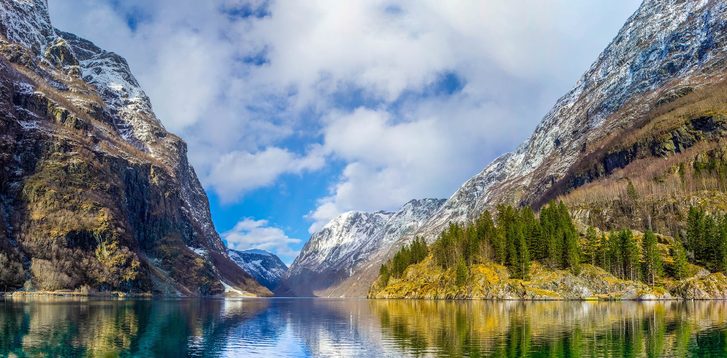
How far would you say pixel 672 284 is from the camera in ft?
526

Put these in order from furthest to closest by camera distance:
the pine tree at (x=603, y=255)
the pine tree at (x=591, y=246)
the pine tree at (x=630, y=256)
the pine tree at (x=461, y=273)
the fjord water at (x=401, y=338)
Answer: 1. the pine tree at (x=461, y=273)
2. the pine tree at (x=591, y=246)
3. the pine tree at (x=603, y=255)
4. the pine tree at (x=630, y=256)
5. the fjord water at (x=401, y=338)

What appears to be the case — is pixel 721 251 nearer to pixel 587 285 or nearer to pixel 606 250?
pixel 606 250

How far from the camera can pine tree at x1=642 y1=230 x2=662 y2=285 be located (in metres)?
163

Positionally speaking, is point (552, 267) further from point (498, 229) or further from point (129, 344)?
point (129, 344)

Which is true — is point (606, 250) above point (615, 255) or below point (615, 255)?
above

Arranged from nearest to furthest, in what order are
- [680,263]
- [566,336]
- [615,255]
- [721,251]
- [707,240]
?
[566,336]
[680,263]
[721,251]
[707,240]
[615,255]

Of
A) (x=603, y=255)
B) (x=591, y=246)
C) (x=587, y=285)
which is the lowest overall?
(x=587, y=285)

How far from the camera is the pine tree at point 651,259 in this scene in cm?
16300

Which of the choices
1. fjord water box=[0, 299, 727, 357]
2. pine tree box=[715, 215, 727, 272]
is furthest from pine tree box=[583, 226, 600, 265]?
fjord water box=[0, 299, 727, 357]

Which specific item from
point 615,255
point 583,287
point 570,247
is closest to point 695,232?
point 615,255

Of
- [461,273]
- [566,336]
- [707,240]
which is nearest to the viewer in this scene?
[566,336]

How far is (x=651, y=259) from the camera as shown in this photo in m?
164

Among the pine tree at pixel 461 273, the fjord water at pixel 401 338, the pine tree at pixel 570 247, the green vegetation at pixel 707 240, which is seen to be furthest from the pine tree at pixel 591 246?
the fjord water at pixel 401 338

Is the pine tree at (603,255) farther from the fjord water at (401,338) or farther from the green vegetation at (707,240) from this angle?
the fjord water at (401,338)
